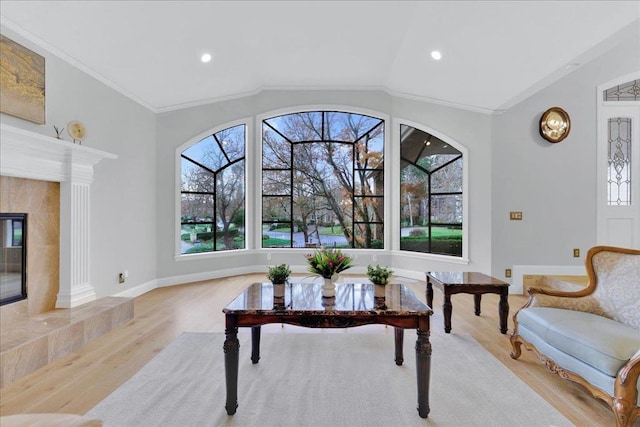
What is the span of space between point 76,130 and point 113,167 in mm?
869

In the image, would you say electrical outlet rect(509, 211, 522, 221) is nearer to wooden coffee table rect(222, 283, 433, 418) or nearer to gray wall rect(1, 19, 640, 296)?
gray wall rect(1, 19, 640, 296)

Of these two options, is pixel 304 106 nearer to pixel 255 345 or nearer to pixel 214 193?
pixel 214 193

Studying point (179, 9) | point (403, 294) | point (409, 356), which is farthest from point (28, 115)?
point (409, 356)

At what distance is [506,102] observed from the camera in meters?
4.88

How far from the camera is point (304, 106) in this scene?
6.45 m

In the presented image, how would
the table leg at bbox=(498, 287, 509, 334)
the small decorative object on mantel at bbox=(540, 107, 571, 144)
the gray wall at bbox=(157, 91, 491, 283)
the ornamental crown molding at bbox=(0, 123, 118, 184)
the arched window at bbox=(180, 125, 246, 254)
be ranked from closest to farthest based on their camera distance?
1. the ornamental crown molding at bbox=(0, 123, 118, 184)
2. the table leg at bbox=(498, 287, 509, 334)
3. the small decorative object on mantel at bbox=(540, 107, 571, 144)
4. the gray wall at bbox=(157, 91, 491, 283)
5. the arched window at bbox=(180, 125, 246, 254)

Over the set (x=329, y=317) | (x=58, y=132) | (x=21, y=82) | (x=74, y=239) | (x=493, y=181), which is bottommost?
(x=329, y=317)

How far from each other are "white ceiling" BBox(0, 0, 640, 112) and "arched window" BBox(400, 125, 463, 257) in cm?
80

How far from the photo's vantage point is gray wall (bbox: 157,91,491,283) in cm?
527

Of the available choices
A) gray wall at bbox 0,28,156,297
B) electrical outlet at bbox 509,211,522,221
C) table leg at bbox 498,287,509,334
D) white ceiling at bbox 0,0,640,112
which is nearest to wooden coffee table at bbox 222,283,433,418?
table leg at bbox 498,287,509,334

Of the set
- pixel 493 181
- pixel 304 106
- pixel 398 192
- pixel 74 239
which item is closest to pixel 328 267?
pixel 74 239

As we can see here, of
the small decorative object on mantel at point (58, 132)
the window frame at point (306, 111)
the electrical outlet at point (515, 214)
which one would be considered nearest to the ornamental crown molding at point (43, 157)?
the small decorative object on mantel at point (58, 132)

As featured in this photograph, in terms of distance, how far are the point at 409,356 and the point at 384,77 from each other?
475 cm

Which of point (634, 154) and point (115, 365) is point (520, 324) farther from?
point (634, 154)
